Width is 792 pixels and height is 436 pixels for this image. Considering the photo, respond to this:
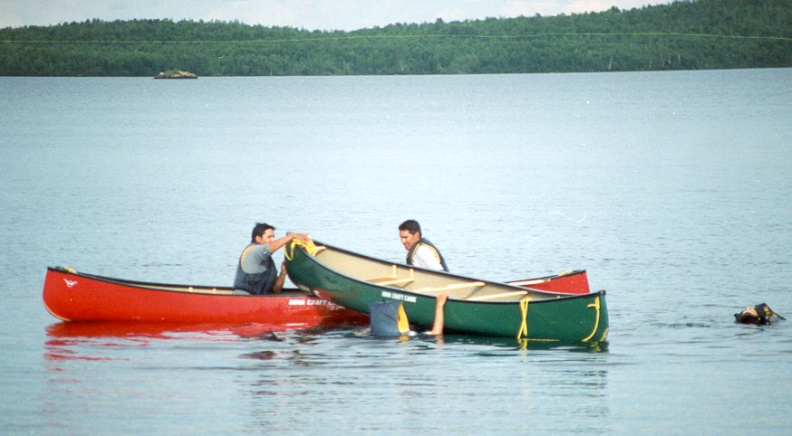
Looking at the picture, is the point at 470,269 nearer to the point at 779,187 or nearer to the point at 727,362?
the point at 727,362

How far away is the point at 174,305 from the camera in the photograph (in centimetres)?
1582

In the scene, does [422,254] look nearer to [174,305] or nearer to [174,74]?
[174,305]

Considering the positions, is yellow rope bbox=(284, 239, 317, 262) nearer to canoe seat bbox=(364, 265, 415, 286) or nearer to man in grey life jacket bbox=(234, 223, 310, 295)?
man in grey life jacket bbox=(234, 223, 310, 295)

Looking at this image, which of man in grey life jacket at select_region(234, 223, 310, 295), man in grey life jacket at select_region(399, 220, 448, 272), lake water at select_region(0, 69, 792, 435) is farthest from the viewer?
man in grey life jacket at select_region(399, 220, 448, 272)

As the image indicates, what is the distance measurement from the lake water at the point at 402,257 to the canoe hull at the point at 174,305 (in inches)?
10.3

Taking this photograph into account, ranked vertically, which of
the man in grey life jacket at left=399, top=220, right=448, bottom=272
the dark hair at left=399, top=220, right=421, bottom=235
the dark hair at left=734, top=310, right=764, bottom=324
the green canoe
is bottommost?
the dark hair at left=734, top=310, right=764, bottom=324

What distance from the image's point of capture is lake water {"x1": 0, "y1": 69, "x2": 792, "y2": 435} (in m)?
12.4

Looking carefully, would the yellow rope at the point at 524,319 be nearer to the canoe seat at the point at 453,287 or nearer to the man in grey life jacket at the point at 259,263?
the canoe seat at the point at 453,287

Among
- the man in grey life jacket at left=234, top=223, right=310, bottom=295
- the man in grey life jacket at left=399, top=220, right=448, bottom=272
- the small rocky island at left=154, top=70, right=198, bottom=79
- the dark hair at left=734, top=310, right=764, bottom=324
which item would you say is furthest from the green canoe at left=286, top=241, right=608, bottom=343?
the small rocky island at left=154, top=70, right=198, bottom=79

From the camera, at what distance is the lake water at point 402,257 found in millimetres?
12445

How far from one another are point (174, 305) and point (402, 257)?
7.78 meters

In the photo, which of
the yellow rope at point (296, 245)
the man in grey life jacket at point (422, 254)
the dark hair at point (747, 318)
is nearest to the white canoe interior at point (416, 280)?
the man in grey life jacket at point (422, 254)

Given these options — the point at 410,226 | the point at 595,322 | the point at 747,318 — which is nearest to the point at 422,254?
the point at 410,226

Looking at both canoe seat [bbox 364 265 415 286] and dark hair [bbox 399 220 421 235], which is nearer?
dark hair [bbox 399 220 421 235]
